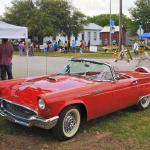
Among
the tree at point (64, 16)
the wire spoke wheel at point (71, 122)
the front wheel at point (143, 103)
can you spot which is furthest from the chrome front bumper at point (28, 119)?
the tree at point (64, 16)

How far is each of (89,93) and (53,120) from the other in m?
1.03

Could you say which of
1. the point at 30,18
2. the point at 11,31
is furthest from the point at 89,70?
the point at 30,18

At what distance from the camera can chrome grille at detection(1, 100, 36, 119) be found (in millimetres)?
6262

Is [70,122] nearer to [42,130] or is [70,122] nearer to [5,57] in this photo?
[42,130]

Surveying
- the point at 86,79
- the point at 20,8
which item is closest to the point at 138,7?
the point at 20,8

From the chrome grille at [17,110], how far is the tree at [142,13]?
55.2 m

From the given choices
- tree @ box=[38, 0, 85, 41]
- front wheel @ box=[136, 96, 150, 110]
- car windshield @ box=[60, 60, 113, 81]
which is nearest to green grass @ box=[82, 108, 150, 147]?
front wheel @ box=[136, 96, 150, 110]

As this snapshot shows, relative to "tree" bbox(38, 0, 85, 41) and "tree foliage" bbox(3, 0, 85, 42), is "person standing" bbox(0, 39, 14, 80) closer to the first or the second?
"tree foliage" bbox(3, 0, 85, 42)

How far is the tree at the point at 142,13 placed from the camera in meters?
59.9

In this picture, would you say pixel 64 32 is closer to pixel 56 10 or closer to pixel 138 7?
pixel 56 10

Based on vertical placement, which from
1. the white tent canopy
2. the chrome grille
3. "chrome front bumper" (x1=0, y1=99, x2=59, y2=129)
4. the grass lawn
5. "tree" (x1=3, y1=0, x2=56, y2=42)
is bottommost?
the grass lawn

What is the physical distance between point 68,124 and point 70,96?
0.50 metres

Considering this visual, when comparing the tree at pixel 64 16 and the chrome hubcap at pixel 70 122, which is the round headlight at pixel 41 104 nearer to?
the chrome hubcap at pixel 70 122

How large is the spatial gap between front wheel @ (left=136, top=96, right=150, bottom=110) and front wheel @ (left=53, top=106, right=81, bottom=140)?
2356 millimetres
